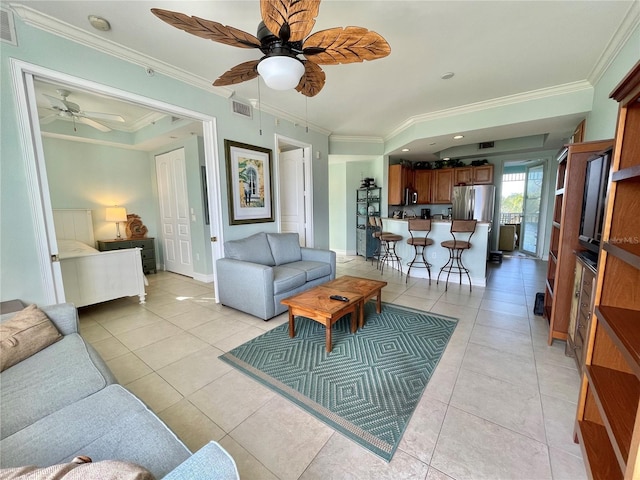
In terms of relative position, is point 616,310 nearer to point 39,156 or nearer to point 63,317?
point 63,317

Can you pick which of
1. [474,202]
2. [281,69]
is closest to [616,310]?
[281,69]

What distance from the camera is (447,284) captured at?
4105 mm

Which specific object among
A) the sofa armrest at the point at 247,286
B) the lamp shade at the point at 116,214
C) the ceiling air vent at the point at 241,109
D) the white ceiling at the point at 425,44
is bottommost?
the sofa armrest at the point at 247,286

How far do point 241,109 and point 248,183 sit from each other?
3.26 feet

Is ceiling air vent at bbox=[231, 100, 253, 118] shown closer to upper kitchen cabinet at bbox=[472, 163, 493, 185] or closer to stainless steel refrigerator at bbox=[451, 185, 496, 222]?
→ stainless steel refrigerator at bbox=[451, 185, 496, 222]

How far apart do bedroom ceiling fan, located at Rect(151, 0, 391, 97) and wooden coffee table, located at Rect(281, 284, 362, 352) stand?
1.75 m

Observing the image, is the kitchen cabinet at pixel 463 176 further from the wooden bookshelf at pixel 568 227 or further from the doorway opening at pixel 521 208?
the wooden bookshelf at pixel 568 227

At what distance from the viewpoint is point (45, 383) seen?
1.23 meters

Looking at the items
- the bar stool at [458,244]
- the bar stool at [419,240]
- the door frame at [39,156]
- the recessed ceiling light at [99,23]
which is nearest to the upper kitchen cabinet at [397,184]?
the bar stool at [419,240]

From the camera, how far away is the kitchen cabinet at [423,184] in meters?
6.60

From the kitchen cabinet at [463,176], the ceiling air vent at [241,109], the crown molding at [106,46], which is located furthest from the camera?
the kitchen cabinet at [463,176]

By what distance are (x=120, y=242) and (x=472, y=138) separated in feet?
21.1

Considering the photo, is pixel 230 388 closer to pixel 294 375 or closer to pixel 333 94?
pixel 294 375

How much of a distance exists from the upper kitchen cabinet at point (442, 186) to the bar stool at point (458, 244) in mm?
2497
